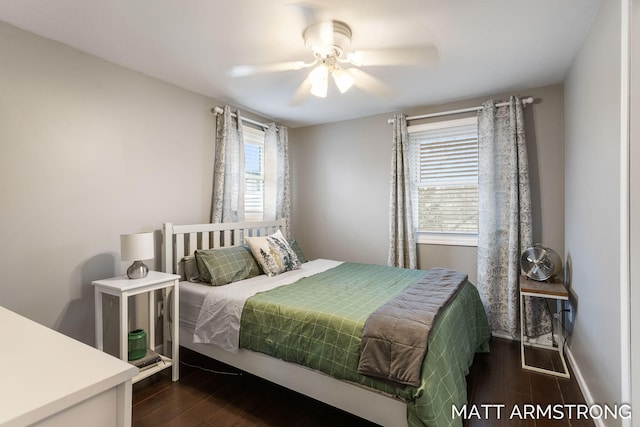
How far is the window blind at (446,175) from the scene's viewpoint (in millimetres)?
3311

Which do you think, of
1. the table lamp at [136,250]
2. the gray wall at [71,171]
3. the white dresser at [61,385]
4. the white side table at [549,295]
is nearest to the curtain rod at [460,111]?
the white side table at [549,295]

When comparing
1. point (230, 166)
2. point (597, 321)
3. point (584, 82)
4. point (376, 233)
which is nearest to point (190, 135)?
point (230, 166)

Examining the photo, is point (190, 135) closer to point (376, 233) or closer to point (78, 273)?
point (78, 273)

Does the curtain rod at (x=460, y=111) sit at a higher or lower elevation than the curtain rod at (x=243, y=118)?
lower

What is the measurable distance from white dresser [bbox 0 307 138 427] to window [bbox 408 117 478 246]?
10.6 feet

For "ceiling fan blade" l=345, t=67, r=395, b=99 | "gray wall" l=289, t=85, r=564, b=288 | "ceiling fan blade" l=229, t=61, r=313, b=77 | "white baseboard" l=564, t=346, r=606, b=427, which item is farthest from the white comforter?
"white baseboard" l=564, t=346, r=606, b=427

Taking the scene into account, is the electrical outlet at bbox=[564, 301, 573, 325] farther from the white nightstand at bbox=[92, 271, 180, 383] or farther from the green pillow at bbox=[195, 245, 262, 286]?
the white nightstand at bbox=[92, 271, 180, 383]

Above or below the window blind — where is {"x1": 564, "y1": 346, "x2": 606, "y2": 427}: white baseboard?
below

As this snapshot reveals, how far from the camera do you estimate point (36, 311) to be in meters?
2.04

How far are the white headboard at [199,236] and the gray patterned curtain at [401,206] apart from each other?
59.1 inches

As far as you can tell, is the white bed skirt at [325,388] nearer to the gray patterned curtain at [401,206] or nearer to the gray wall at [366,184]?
the gray patterned curtain at [401,206]

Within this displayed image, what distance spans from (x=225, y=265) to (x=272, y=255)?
49cm

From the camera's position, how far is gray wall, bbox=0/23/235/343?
77.1 inches

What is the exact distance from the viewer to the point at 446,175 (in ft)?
11.3
